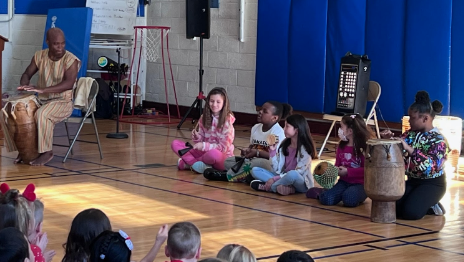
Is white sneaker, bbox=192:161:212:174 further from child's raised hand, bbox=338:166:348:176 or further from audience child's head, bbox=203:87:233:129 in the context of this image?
child's raised hand, bbox=338:166:348:176

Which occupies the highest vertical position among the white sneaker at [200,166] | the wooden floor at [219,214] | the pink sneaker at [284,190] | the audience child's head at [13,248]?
the audience child's head at [13,248]

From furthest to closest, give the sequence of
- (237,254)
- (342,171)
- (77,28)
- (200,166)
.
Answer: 1. (77,28)
2. (200,166)
3. (342,171)
4. (237,254)

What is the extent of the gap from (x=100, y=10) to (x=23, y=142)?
460 cm

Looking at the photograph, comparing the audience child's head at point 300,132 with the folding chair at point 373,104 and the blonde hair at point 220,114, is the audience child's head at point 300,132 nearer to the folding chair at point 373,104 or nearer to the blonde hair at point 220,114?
the blonde hair at point 220,114

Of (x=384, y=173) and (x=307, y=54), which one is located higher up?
(x=307, y=54)

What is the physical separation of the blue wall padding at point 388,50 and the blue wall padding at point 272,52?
51.5 inches

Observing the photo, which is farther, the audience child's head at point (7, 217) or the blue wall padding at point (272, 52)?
the blue wall padding at point (272, 52)

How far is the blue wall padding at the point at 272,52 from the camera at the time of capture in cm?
1028

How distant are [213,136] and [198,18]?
11.1 ft

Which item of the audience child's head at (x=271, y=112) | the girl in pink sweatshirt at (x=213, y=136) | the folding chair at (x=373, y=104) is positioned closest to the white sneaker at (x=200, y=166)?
the girl in pink sweatshirt at (x=213, y=136)

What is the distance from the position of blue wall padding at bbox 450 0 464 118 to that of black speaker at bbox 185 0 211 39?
3121 mm

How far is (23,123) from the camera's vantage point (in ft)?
24.2

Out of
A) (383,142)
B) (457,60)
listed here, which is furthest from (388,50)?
(383,142)

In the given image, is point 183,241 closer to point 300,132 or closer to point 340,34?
point 300,132
